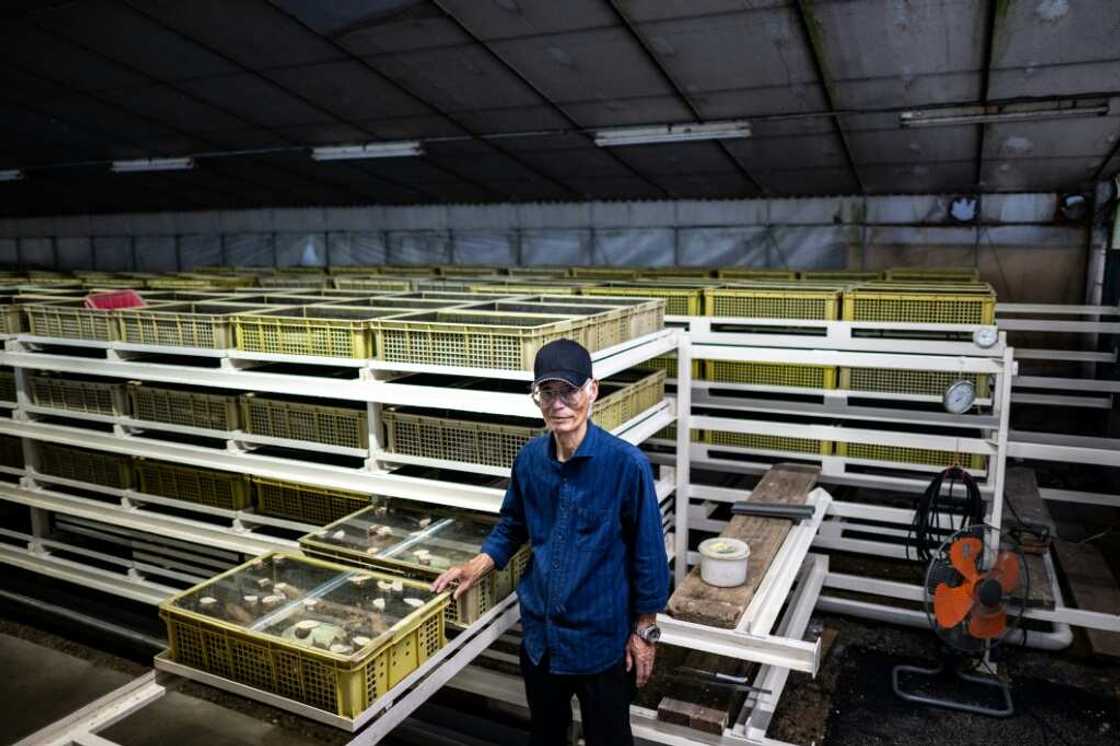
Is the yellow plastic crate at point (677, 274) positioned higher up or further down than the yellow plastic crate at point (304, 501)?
higher up

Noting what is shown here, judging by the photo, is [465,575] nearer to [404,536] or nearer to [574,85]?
[404,536]

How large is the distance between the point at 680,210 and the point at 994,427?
6821 mm

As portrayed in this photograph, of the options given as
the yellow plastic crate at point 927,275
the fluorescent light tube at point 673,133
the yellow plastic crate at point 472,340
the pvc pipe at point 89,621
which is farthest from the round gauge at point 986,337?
the pvc pipe at point 89,621

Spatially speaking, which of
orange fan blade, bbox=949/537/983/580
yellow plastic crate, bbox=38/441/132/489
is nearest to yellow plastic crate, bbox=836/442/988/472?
orange fan blade, bbox=949/537/983/580

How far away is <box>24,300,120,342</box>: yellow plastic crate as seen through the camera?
183 inches

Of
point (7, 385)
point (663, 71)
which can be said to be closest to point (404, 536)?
point (7, 385)

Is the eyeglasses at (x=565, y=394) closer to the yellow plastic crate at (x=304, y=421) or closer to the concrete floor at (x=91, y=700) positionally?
the concrete floor at (x=91, y=700)

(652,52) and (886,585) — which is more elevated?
(652,52)

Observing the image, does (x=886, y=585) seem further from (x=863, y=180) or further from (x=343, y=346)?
(x=863, y=180)

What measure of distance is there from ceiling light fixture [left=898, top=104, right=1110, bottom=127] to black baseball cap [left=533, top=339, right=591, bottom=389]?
5.58 meters

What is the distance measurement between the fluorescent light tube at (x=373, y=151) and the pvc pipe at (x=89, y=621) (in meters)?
5.72

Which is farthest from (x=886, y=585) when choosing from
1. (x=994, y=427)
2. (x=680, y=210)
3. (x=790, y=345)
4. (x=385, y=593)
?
(x=680, y=210)

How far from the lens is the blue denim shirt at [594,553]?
254 centimetres

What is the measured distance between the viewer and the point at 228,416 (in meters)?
4.43
